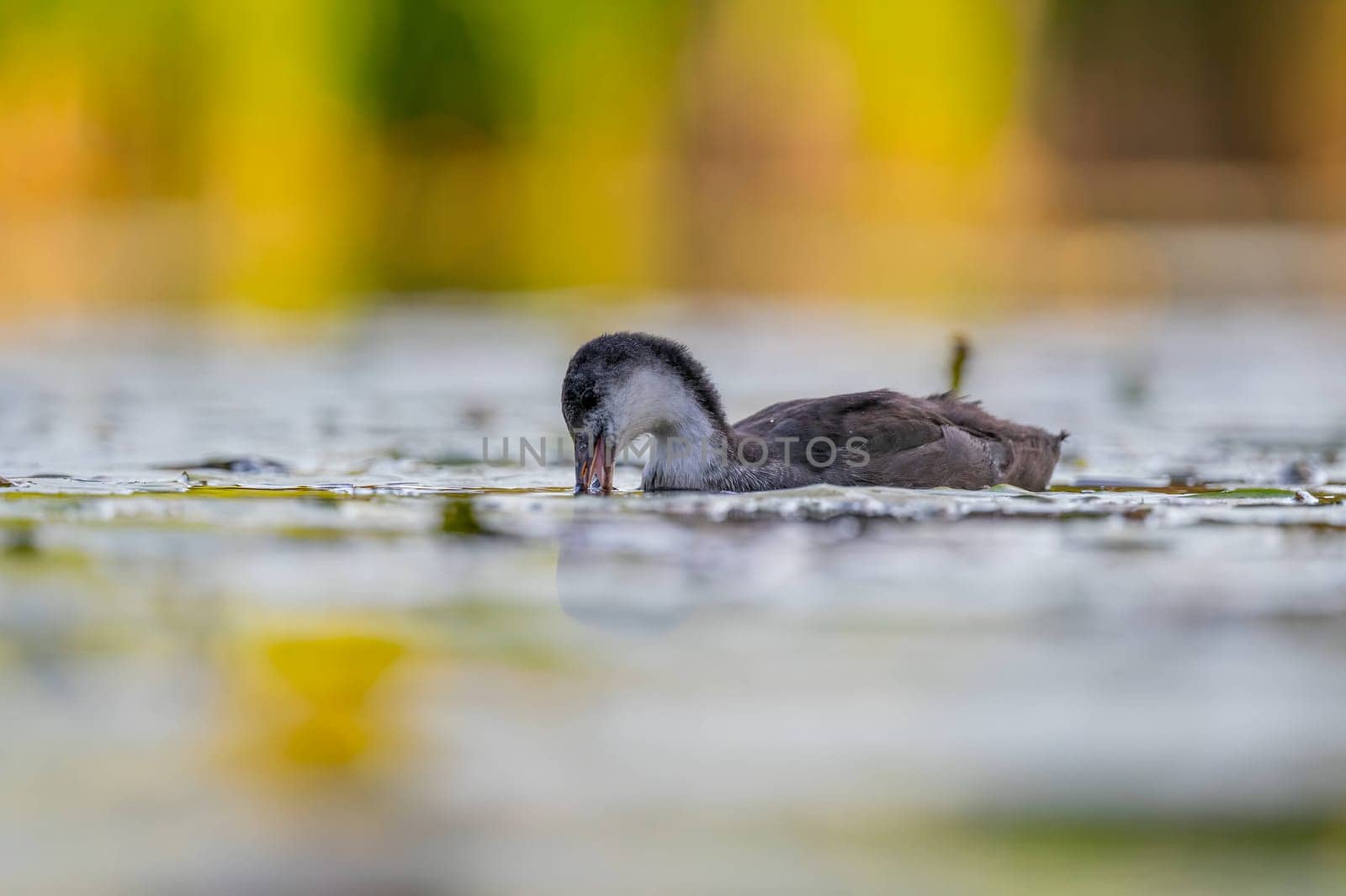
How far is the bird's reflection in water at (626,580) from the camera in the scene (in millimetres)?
Result: 4559

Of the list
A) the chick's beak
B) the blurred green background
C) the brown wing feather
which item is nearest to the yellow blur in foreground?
the chick's beak

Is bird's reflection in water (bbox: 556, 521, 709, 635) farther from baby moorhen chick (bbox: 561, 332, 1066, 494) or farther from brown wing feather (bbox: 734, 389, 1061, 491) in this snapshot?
brown wing feather (bbox: 734, 389, 1061, 491)

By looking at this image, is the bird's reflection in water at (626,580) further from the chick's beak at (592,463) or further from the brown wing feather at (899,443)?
the brown wing feather at (899,443)

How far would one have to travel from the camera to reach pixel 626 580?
4.96 metres

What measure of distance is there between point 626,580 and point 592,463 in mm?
1935

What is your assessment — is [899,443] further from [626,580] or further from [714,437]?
[626,580]

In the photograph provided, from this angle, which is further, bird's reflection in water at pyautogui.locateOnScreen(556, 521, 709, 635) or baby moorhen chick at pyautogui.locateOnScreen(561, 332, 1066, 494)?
baby moorhen chick at pyautogui.locateOnScreen(561, 332, 1066, 494)

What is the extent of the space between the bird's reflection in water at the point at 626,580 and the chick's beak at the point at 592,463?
3.20 feet

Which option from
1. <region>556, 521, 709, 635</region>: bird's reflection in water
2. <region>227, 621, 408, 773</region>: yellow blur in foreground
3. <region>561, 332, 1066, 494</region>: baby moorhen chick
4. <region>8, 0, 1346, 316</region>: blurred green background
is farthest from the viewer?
<region>8, 0, 1346, 316</region>: blurred green background

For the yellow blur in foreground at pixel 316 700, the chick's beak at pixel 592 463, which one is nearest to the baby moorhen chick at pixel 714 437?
the chick's beak at pixel 592 463

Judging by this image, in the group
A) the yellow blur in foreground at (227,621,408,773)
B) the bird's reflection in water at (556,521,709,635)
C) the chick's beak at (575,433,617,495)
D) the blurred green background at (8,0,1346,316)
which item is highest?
the blurred green background at (8,0,1346,316)

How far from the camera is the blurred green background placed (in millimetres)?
20922

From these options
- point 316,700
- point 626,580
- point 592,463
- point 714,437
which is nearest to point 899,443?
point 714,437

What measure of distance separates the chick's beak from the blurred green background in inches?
396
